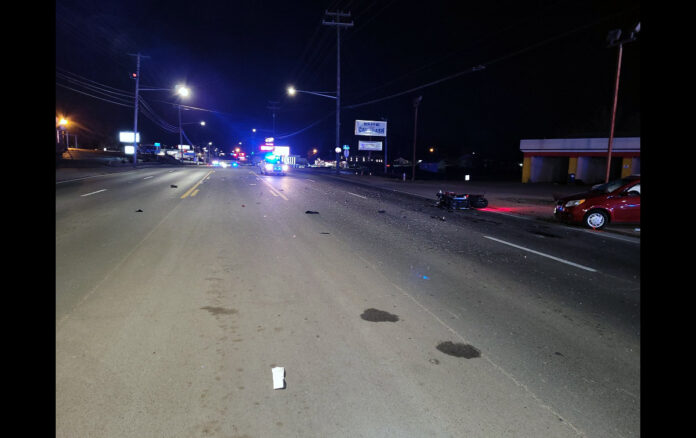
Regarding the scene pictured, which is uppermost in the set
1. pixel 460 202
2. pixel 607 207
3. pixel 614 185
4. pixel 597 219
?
pixel 614 185

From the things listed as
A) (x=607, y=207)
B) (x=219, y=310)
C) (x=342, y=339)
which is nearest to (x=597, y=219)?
(x=607, y=207)

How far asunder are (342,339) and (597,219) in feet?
38.9

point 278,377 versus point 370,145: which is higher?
point 370,145

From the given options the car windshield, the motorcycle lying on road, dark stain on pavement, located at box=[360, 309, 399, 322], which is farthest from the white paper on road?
the motorcycle lying on road

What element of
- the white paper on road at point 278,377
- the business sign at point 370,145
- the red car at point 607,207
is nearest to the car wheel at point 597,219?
the red car at point 607,207

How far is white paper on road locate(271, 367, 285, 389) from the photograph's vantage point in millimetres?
3707

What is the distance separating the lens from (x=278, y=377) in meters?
3.84

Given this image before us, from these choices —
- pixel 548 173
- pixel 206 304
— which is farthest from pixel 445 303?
pixel 548 173

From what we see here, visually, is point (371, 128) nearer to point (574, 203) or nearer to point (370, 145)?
point (370, 145)

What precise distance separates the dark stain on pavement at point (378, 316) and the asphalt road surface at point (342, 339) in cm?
3

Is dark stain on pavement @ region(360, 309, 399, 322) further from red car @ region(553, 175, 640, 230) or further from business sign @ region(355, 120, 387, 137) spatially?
business sign @ region(355, 120, 387, 137)

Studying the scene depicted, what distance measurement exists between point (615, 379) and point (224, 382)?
3.56 m

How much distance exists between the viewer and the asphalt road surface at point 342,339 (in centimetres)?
330
